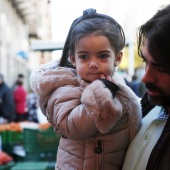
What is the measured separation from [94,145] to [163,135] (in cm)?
35

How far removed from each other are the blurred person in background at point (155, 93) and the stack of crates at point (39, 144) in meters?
3.97

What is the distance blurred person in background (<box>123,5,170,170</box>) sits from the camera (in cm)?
151

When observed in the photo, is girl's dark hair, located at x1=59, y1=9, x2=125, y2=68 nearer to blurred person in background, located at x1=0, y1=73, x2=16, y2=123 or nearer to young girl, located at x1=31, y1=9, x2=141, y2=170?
young girl, located at x1=31, y1=9, x2=141, y2=170

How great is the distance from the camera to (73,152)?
1.79 meters

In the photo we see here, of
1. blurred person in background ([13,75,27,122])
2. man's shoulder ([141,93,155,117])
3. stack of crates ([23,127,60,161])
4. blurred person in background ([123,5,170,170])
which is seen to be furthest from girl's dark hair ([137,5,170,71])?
blurred person in background ([13,75,27,122])

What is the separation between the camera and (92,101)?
5.48ft

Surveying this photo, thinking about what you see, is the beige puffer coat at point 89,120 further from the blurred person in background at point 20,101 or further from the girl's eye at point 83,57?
the blurred person in background at point 20,101

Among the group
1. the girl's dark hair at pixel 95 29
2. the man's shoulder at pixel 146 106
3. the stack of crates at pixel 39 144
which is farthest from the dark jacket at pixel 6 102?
the man's shoulder at pixel 146 106

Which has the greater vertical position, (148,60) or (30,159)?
(148,60)

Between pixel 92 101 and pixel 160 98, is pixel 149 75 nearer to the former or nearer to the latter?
pixel 160 98

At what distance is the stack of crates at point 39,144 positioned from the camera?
5568 mm

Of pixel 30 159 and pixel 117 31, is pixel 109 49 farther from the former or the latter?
pixel 30 159

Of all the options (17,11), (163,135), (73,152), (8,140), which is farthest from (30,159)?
(17,11)

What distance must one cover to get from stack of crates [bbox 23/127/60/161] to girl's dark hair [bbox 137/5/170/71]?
4176 millimetres
